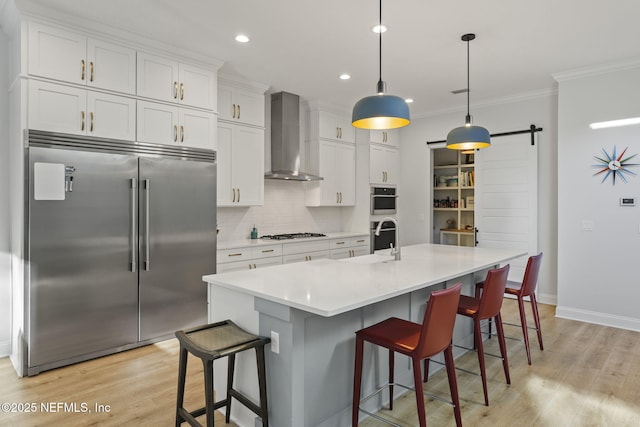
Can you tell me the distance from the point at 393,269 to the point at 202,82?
273cm

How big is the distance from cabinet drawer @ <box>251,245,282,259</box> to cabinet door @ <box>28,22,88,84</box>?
7.73 ft

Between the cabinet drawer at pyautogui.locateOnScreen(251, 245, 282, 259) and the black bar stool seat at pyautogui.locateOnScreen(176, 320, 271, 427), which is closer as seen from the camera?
the black bar stool seat at pyautogui.locateOnScreen(176, 320, 271, 427)

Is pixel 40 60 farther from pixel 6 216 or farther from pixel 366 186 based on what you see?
pixel 366 186

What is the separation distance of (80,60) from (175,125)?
90 centimetres

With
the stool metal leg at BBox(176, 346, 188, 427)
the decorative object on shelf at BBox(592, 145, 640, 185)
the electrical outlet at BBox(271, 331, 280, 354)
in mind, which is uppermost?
the decorative object on shelf at BBox(592, 145, 640, 185)

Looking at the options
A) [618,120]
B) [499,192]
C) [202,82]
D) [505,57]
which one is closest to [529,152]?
[499,192]

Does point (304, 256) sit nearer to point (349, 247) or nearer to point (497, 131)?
point (349, 247)

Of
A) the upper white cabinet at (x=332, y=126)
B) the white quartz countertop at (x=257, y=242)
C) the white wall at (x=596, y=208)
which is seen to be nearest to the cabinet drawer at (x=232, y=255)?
the white quartz countertop at (x=257, y=242)

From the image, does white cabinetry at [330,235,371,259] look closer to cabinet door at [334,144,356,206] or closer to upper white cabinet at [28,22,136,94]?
cabinet door at [334,144,356,206]

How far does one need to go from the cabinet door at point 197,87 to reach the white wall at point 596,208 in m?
3.95

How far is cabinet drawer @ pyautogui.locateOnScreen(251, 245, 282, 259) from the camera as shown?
4.58 metres

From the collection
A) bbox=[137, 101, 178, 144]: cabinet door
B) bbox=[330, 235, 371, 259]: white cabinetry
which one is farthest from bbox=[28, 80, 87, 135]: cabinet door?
bbox=[330, 235, 371, 259]: white cabinetry

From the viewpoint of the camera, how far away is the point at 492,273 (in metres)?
2.64

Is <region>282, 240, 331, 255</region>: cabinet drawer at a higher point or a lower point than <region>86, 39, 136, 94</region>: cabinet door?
lower
